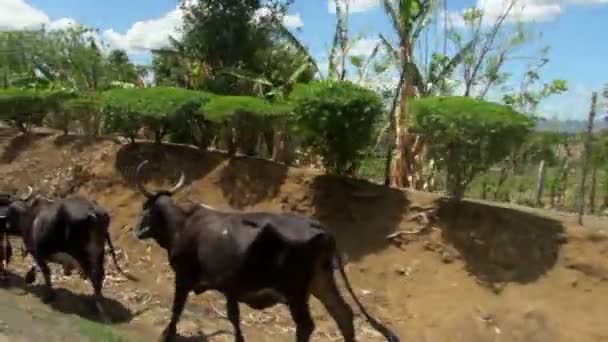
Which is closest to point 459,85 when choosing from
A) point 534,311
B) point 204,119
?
point 204,119

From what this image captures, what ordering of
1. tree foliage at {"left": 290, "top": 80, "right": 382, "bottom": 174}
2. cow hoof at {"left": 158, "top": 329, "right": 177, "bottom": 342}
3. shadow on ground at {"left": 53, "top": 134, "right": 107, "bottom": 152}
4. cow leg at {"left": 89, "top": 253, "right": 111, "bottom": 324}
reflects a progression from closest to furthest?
cow hoof at {"left": 158, "top": 329, "right": 177, "bottom": 342} < cow leg at {"left": 89, "top": 253, "right": 111, "bottom": 324} < tree foliage at {"left": 290, "top": 80, "right": 382, "bottom": 174} < shadow on ground at {"left": 53, "top": 134, "right": 107, "bottom": 152}

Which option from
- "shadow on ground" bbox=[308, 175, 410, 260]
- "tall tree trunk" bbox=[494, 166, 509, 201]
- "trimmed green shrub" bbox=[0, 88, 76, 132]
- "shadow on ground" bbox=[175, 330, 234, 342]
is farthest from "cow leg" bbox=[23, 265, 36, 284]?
"tall tree trunk" bbox=[494, 166, 509, 201]

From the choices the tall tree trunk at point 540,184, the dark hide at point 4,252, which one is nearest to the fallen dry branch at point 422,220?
the tall tree trunk at point 540,184

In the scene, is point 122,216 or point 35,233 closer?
point 35,233

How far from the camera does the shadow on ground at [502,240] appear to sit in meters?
10.9

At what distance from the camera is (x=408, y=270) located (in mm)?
11367

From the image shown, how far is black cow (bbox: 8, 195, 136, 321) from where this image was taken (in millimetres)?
9711

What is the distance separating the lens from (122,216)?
1397cm

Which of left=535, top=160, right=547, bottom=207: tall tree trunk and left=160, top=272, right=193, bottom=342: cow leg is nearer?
left=160, top=272, right=193, bottom=342: cow leg

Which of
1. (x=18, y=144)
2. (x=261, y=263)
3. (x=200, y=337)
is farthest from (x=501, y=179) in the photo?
(x=18, y=144)

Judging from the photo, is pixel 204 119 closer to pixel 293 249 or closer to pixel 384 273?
pixel 384 273

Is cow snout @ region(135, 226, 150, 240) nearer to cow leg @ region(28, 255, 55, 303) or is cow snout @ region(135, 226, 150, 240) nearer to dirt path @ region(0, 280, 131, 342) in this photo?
dirt path @ region(0, 280, 131, 342)

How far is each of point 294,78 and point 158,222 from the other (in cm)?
735

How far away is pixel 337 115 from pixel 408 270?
8.64 feet
